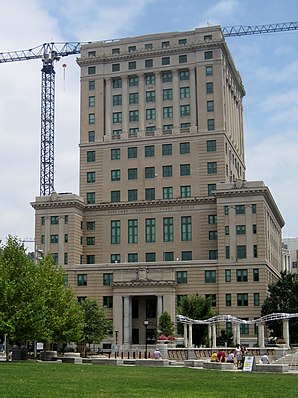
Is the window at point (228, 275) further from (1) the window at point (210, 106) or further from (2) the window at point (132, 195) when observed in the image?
(1) the window at point (210, 106)

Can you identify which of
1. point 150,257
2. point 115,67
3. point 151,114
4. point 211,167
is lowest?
point 150,257

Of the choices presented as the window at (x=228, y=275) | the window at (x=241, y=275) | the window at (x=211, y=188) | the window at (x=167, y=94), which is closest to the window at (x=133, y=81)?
the window at (x=167, y=94)

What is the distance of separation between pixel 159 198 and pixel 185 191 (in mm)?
4121

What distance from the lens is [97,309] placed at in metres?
89.2

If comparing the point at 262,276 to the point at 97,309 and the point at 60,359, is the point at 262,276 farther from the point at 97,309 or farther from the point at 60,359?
the point at 60,359

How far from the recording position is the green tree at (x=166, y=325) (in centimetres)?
8912

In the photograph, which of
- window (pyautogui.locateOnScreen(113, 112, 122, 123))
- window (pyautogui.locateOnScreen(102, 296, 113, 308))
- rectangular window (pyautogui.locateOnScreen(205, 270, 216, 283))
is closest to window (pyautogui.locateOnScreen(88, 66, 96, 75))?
window (pyautogui.locateOnScreen(113, 112, 122, 123))

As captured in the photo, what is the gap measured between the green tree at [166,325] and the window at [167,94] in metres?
35.8

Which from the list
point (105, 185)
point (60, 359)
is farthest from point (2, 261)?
point (105, 185)

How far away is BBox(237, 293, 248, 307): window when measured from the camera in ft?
319

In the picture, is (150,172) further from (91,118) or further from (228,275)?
(228,275)

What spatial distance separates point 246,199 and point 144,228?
16578 mm

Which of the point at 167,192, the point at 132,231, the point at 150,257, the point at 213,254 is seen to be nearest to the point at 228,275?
the point at 213,254

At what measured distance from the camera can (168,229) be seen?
10500 centimetres
